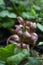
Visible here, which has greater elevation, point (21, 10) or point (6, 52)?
point (21, 10)

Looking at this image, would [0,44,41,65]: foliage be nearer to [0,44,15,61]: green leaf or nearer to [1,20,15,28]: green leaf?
[0,44,15,61]: green leaf

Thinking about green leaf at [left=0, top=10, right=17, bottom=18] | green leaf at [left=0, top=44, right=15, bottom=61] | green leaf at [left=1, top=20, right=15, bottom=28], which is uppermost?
green leaf at [left=0, top=10, right=17, bottom=18]

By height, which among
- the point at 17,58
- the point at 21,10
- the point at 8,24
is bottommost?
the point at 17,58

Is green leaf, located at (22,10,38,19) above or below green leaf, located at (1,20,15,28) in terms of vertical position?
above

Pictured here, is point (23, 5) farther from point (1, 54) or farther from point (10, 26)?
point (1, 54)

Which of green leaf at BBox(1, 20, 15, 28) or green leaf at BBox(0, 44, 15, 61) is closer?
green leaf at BBox(0, 44, 15, 61)

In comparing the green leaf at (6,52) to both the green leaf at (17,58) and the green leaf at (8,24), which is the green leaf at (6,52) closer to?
the green leaf at (17,58)

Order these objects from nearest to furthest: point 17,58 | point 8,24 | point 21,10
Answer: point 17,58 < point 8,24 < point 21,10

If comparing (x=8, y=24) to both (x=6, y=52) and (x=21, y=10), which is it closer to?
(x=21, y=10)

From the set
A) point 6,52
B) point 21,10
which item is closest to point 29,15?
point 21,10

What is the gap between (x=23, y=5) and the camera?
1.93 m

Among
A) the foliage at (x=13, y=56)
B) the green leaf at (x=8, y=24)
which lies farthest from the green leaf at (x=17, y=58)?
the green leaf at (x=8, y=24)

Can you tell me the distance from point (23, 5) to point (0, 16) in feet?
1.14

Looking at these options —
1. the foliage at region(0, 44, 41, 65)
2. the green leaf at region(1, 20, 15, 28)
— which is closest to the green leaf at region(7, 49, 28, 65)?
the foliage at region(0, 44, 41, 65)
